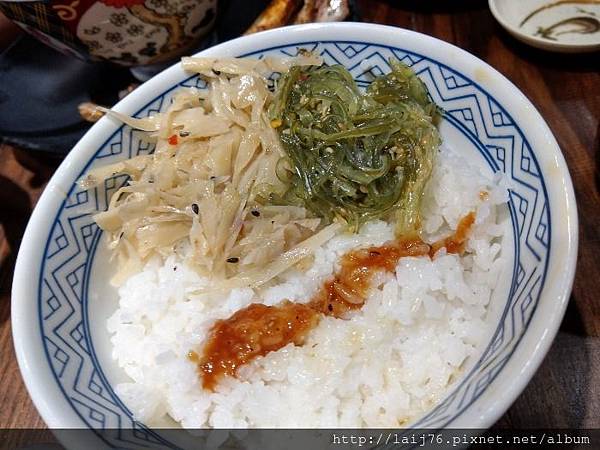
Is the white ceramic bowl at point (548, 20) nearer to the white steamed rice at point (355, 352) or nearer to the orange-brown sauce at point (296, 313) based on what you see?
the white steamed rice at point (355, 352)

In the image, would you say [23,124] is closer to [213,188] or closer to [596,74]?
[213,188]

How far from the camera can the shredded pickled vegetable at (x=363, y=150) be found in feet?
5.83

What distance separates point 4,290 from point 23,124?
2.61ft

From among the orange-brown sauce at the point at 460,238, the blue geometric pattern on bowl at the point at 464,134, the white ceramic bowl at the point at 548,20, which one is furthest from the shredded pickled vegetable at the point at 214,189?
the white ceramic bowl at the point at 548,20

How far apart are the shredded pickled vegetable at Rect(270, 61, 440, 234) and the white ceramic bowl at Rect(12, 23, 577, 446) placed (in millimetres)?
137

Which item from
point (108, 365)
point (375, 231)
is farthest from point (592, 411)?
point (108, 365)

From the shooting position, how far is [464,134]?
6.03ft

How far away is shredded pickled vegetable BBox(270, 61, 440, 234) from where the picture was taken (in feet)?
5.83

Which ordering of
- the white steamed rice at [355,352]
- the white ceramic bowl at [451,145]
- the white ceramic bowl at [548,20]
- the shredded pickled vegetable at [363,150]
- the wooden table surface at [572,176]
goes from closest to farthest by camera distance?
1. the white ceramic bowl at [451,145]
2. the white steamed rice at [355,352]
3. the wooden table surface at [572,176]
4. the shredded pickled vegetable at [363,150]
5. the white ceramic bowl at [548,20]

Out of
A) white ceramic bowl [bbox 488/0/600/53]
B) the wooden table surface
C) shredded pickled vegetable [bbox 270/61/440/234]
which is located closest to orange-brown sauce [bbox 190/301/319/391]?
→ shredded pickled vegetable [bbox 270/61/440/234]

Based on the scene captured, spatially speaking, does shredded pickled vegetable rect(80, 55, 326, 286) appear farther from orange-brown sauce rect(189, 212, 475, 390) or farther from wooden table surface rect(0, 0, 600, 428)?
wooden table surface rect(0, 0, 600, 428)

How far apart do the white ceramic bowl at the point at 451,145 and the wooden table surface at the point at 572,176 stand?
365mm

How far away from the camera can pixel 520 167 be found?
1611mm

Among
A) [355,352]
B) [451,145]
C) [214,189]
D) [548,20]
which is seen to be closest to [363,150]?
[451,145]
